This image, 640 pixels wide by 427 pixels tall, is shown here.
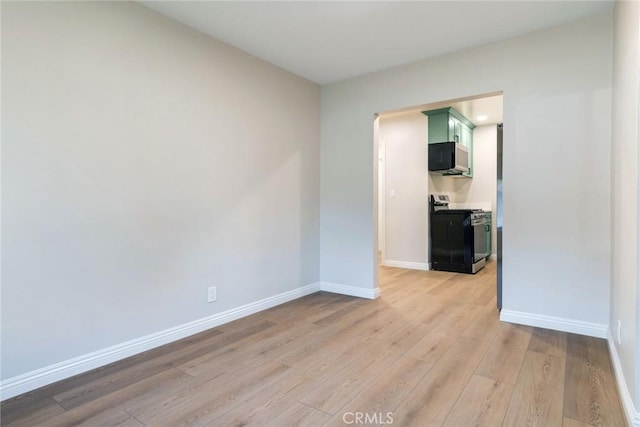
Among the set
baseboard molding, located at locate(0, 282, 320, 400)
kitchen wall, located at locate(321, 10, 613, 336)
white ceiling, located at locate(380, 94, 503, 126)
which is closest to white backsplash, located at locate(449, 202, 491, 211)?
white ceiling, located at locate(380, 94, 503, 126)

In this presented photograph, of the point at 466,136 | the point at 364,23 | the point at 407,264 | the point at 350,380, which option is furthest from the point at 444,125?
the point at 350,380

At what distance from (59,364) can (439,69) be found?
3.62 meters

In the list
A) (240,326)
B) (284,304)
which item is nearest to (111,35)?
(240,326)

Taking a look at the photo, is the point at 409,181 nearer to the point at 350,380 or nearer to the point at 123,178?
the point at 350,380

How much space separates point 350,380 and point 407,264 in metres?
3.55

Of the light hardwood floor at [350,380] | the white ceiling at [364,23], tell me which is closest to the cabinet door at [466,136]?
the white ceiling at [364,23]

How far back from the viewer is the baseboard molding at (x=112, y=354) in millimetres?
1786

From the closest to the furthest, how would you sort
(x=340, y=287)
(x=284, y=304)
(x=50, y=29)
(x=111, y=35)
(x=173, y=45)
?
(x=50, y=29) < (x=111, y=35) < (x=173, y=45) < (x=284, y=304) < (x=340, y=287)

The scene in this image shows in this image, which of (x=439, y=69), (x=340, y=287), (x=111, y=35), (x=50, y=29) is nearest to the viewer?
(x=50, y=29)

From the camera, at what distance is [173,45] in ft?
8.13

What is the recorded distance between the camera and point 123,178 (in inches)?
86.0

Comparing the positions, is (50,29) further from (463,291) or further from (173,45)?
(463,291)

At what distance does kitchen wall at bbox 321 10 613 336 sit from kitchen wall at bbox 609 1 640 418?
14.4 inches

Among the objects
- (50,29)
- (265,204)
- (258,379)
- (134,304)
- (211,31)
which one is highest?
(211,31)
